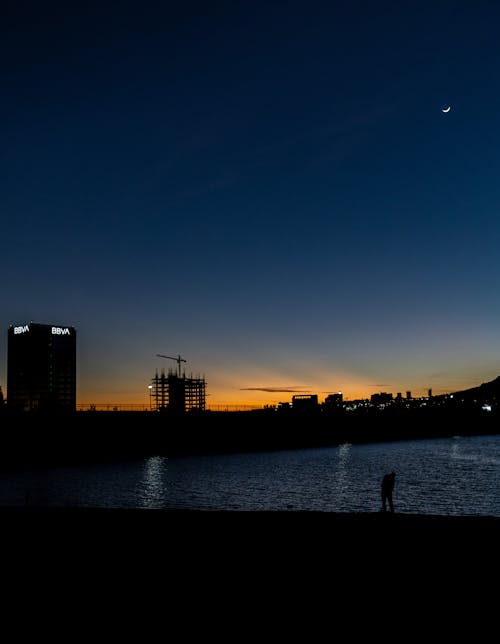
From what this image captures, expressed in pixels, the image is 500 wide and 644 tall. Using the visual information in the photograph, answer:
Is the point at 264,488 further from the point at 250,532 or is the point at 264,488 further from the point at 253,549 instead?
the point at 253,549

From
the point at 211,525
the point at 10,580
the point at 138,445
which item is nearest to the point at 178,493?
the point at 211,525

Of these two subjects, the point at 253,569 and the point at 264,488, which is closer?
the point at 253,569

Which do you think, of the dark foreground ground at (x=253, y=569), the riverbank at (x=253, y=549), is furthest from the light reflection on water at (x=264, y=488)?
the dark foreground ground at (x=253, y=569)

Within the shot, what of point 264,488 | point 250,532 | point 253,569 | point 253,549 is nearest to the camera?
point 253,569

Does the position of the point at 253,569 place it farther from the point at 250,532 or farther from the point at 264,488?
the point at 264,488

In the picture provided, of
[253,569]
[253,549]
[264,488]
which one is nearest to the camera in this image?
[253,569]

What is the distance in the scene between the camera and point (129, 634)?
1156 centimetres

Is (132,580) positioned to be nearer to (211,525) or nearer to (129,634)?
(129,634)

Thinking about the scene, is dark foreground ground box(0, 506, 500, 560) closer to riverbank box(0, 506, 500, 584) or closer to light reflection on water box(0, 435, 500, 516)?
riverbank box(0, 506, 500, 584)

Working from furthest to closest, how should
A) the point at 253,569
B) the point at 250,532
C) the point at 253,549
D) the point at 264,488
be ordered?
1. the point at 264,488
2. the point at 250,532
3. the point at 253,549
4. the point at 253,569

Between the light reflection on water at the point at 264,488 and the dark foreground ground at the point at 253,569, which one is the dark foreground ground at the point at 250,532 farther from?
the light reflection on water at the point at 264,488

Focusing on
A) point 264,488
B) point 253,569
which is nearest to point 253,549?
point 253,569

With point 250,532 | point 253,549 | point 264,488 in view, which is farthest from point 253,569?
point 264,488

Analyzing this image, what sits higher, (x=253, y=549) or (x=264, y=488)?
(x=253, y=549)
